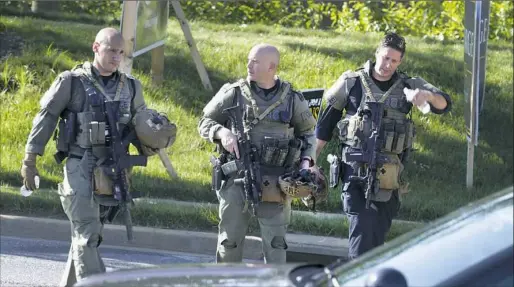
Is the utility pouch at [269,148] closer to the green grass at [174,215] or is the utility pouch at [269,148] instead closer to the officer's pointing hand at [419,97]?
the officer's pointing hand at [419,97]

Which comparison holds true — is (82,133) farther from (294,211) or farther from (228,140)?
(294,211)

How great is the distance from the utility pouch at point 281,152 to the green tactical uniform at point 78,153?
1002 mm

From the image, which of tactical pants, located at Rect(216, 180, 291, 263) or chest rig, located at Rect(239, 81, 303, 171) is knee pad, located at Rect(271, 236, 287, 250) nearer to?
tactical pants, located at Rect(216, 180, 291, 263)

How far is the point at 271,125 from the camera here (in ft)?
22.7

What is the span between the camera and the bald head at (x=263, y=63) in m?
6.80

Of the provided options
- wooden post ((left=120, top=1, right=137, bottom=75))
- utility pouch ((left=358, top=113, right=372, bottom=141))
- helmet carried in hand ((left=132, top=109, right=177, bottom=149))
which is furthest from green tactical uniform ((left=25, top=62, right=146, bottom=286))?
wooden post ((left=120, top=1, right=137, bottom=75))

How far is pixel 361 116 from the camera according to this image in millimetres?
6988

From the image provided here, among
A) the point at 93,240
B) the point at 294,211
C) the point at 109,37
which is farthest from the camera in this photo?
the point at 294,211

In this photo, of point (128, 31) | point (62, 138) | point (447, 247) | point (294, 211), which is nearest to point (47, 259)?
point (128, 31)

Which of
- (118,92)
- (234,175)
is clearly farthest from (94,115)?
(234,175)

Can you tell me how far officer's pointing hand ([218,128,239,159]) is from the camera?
6.69 m

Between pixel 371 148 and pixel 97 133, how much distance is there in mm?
1758

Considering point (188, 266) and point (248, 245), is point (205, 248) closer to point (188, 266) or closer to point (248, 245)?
point (248, 245)

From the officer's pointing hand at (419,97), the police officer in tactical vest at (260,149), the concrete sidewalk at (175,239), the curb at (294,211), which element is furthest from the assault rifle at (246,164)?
the curb at (294,211)
